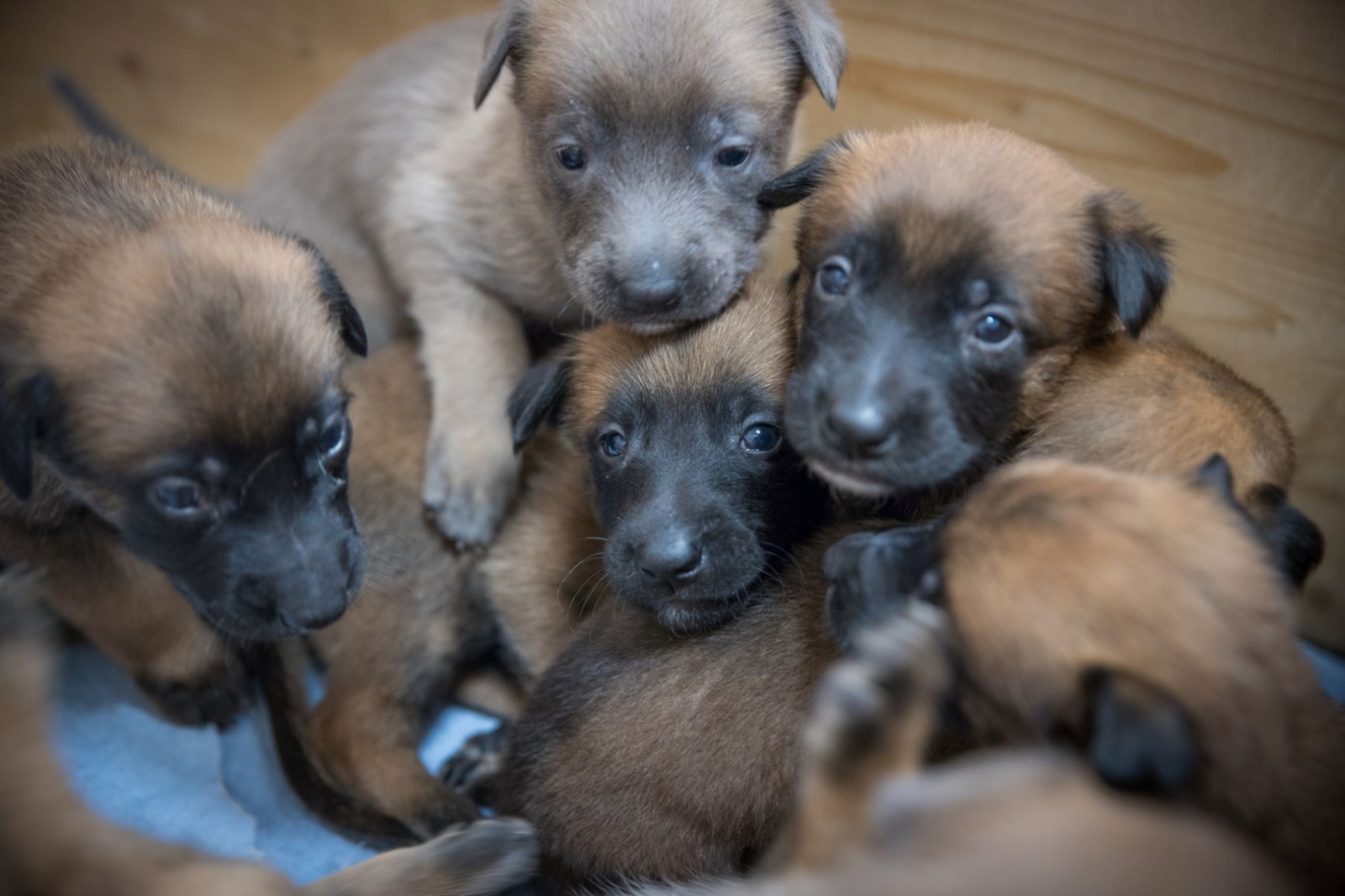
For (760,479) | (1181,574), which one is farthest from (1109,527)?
(760,479)

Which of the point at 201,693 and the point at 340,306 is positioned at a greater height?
the point at 340,306

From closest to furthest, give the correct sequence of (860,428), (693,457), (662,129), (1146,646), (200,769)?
1. (1146,646)
2. (860,428)
3. (693,457)
4. (662,129)
5. (200,769)

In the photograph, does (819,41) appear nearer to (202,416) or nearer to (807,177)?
(807,177)

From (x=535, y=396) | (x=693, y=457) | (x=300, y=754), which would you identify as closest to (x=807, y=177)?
(x=693, y=457)

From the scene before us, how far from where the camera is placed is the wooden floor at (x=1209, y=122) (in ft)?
9.71

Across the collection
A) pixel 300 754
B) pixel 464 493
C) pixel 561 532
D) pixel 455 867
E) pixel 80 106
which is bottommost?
pixel 300 754

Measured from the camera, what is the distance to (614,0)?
9.18 ft

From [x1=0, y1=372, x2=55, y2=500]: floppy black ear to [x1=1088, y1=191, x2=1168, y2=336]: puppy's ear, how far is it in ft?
7.13

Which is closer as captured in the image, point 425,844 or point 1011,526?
point 1011,526

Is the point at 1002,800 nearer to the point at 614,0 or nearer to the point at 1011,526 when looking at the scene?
the point at 1011,526

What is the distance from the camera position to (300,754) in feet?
A: 9.89

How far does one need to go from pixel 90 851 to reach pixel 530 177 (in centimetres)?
195

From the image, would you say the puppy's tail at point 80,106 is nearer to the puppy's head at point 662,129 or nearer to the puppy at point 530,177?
the puppy at point 530,177

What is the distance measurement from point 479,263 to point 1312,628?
2.78m
